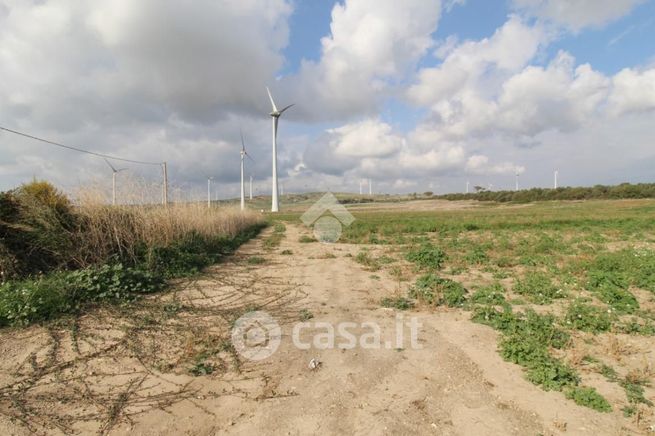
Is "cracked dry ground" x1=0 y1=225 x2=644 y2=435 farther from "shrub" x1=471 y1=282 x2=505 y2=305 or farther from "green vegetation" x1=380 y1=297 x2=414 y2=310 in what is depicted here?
"shrub" x1=471 y1=282 x2=505 y2=305

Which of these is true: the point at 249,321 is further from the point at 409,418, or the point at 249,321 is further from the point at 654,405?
the point at 654,405

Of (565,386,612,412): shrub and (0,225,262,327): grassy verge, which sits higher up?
(0,225,262,327): grassy verge

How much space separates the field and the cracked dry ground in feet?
0.06

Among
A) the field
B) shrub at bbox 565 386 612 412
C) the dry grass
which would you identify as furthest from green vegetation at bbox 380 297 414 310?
the dry grass

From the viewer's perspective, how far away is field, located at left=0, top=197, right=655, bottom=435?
126 inches

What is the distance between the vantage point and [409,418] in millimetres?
3207

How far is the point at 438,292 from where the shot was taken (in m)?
6.97

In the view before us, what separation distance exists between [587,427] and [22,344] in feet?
20.7

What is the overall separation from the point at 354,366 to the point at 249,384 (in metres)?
1.22

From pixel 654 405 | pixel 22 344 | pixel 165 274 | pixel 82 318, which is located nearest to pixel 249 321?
pixel 82 318

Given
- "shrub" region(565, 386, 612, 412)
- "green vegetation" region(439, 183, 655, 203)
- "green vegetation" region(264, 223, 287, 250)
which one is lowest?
"green vegetation" region(264, 223, 287, 250)

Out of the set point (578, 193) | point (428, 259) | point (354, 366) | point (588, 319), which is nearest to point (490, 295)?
point (588, 319)

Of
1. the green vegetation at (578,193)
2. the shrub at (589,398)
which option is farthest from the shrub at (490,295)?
the green vegetation at (578,193)

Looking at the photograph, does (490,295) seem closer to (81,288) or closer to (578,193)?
(81,288)
